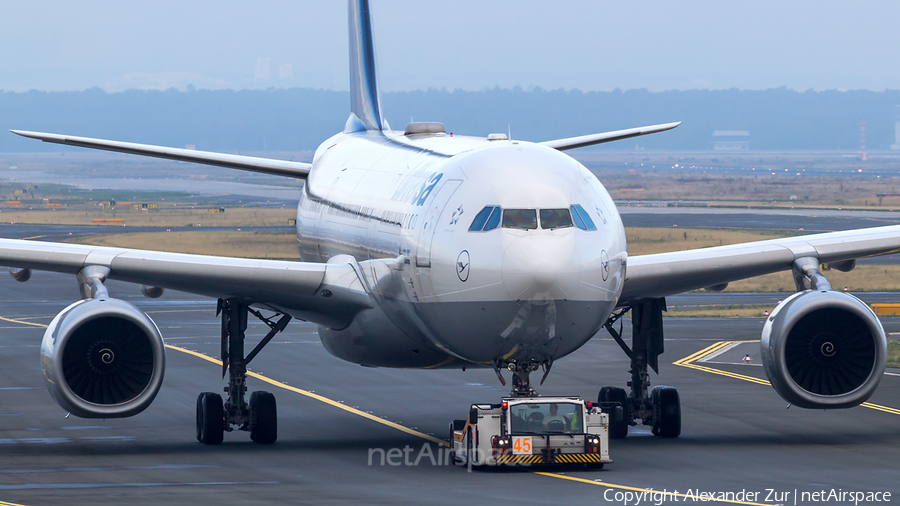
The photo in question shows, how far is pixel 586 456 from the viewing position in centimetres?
2208

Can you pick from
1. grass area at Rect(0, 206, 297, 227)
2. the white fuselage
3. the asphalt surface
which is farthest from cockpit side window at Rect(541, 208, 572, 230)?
grass area at Rect(0, 206, 297, 227)

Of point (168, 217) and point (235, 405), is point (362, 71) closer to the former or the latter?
point (235, 405)

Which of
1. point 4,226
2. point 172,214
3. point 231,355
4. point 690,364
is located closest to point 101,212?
point 172,214

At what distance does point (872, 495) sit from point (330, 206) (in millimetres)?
13768

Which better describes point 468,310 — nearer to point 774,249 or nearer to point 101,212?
point 774,249

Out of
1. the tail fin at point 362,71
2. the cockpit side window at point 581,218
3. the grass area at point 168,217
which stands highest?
the tail fin at point 362,71

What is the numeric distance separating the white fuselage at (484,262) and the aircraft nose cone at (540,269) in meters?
0.01

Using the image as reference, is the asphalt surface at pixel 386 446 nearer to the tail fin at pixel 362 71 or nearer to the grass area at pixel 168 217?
the tail fin at pixel 362 71

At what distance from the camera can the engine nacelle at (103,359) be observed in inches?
911

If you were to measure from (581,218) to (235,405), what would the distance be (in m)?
9.30

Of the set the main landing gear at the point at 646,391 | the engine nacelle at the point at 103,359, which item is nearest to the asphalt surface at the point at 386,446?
the main landing gear at the point at 646,391

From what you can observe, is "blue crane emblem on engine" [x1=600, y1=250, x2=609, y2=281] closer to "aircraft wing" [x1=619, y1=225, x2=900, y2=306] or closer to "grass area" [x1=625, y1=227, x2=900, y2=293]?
"aircraft wing" [x1=619, y1=225, x2=900, y2=306]

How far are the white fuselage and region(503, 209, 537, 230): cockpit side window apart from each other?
0.30ft

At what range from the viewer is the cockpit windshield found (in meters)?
22.0
